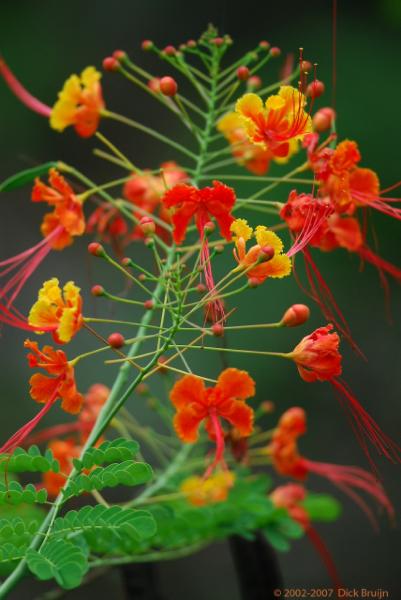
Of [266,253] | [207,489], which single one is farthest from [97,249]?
[207,489]

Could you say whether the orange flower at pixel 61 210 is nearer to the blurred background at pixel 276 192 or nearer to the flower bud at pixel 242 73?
the flower bud at pixel 242 73

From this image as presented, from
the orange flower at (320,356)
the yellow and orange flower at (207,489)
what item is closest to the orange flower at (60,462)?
the yellow and orange flower at (207,489)

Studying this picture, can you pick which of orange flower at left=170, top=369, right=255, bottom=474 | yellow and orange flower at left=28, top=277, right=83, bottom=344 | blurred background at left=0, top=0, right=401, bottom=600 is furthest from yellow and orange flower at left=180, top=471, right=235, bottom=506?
blurred background at left=0, top=0, right=401, bottom=600

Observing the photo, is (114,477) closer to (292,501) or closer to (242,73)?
(242,73)

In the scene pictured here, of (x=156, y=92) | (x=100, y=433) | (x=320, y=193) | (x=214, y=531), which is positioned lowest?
(x=214, y=531)

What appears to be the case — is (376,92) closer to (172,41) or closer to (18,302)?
(172,41)

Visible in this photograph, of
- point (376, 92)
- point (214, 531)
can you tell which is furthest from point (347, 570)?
point (214, 531)
